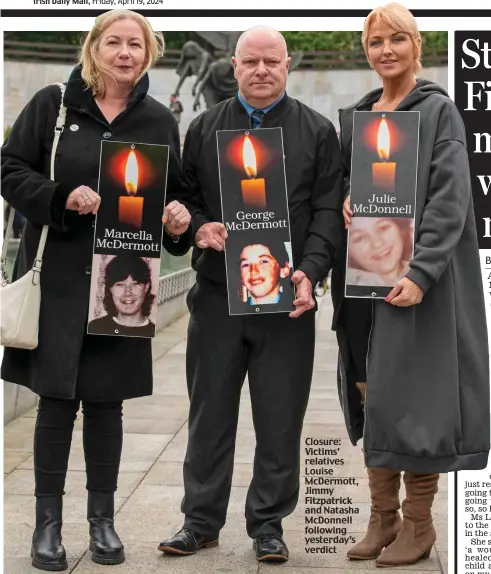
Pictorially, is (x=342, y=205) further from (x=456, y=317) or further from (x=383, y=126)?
(x=456, y=317)

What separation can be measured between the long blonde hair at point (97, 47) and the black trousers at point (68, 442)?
110 centimetres

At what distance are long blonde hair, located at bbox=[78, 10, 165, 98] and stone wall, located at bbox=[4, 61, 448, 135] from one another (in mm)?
9543

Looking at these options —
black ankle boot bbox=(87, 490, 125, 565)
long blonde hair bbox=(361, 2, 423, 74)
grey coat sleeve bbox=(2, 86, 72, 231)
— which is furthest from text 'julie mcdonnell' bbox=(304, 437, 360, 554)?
long blonde hair bbox=(361, 2, 423, 74)

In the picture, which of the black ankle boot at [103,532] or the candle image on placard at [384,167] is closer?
the candle image on placard at [384,167]

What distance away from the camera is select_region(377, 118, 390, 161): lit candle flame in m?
3.50

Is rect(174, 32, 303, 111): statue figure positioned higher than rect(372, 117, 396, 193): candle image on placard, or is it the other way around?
rect(174, 32, 303, 111): statue figure

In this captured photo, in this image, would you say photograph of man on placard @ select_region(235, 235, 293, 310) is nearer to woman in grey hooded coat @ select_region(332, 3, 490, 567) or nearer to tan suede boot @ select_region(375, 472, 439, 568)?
woman in grey hooded coat @ select_region(332, 3, 490, 567)

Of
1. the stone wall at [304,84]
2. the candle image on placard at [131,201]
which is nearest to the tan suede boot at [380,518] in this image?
the candle image on placard at [131,201]

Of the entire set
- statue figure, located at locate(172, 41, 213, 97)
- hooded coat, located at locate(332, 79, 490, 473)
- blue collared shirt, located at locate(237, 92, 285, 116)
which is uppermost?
statue figure, located at locate(172, 41, 213, 97)

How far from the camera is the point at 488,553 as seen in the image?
3840 mm

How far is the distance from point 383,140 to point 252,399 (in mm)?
1058

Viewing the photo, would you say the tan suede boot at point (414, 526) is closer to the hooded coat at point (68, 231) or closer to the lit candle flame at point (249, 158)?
the hooded coat at point (68, 231)

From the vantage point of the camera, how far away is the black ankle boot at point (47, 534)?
3.63 meters

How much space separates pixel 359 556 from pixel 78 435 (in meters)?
2.46
